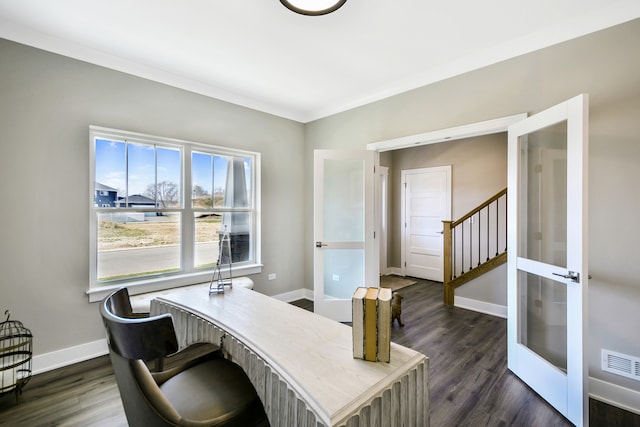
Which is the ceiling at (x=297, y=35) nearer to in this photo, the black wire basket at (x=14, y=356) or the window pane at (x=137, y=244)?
the window pane at (x=137, y=244)

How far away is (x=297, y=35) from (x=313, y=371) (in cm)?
245

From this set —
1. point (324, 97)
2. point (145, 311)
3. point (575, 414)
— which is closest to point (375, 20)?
point (324, 97)

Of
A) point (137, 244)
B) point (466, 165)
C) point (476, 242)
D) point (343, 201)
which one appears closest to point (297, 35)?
point (343, 201)

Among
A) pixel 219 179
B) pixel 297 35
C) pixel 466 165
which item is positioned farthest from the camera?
pixel 466 165

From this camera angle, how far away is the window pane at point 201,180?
3318 millimetres

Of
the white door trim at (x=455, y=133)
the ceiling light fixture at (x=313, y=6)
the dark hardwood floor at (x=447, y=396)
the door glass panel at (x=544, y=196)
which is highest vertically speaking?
the ceiling light fixture at (x=313, y=6)

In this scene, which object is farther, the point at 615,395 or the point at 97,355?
the point at 97,355

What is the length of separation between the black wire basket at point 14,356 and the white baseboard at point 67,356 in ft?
0.33

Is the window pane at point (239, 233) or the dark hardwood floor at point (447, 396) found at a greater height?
the window pane at point (239, 233)

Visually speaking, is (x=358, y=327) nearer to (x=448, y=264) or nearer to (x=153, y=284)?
(x=153, y=284)

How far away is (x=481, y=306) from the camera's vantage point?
12.6 ft

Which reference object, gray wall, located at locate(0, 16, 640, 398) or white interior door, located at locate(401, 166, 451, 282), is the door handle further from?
white interior door, located at locate(401, 166, 451, 282)

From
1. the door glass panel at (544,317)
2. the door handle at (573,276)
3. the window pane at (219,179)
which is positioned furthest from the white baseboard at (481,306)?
the window pane at (219,179)

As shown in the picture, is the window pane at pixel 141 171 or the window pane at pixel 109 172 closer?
the window pane at pixel 109 172
